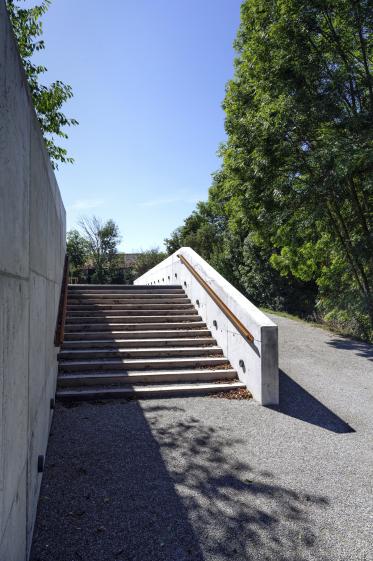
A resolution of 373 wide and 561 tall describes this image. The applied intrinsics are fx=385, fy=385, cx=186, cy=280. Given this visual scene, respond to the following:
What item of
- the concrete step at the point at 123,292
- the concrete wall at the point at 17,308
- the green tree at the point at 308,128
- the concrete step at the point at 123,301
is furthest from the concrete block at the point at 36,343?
the green tree at the point at 308,128

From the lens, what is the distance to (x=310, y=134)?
983cm

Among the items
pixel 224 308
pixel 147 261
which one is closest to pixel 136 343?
pixel 224 308

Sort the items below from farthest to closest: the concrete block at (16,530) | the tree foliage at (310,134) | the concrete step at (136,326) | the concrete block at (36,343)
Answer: the tree foliage at (310,134), the concrete step at (136,326), the concrete block at (36,343), the concrete block at (16,530)

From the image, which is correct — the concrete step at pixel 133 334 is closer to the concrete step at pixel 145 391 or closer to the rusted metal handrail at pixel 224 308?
the rusted metal handrail at pixel 224 308

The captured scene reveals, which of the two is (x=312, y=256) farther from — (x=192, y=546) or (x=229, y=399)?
Answer: (x=192, y=546)

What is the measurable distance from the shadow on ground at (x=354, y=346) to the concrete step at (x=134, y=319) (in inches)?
132

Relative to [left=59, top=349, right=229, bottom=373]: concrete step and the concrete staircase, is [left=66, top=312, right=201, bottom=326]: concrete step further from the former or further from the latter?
[left=59, top=349, right=229, bottom=373]: concrete step

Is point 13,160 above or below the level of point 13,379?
above

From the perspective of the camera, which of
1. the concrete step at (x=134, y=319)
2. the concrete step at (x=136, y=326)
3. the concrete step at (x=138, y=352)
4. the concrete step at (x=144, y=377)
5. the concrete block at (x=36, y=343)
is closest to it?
the concrete block at (x=36, y=343)

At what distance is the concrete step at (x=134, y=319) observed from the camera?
8.34 metres

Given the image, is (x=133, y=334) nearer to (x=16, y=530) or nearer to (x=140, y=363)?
(x=140, y=363)

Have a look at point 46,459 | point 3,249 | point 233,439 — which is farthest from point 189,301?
point 3,249

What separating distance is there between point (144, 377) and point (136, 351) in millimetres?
A: 885

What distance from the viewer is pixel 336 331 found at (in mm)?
10664
